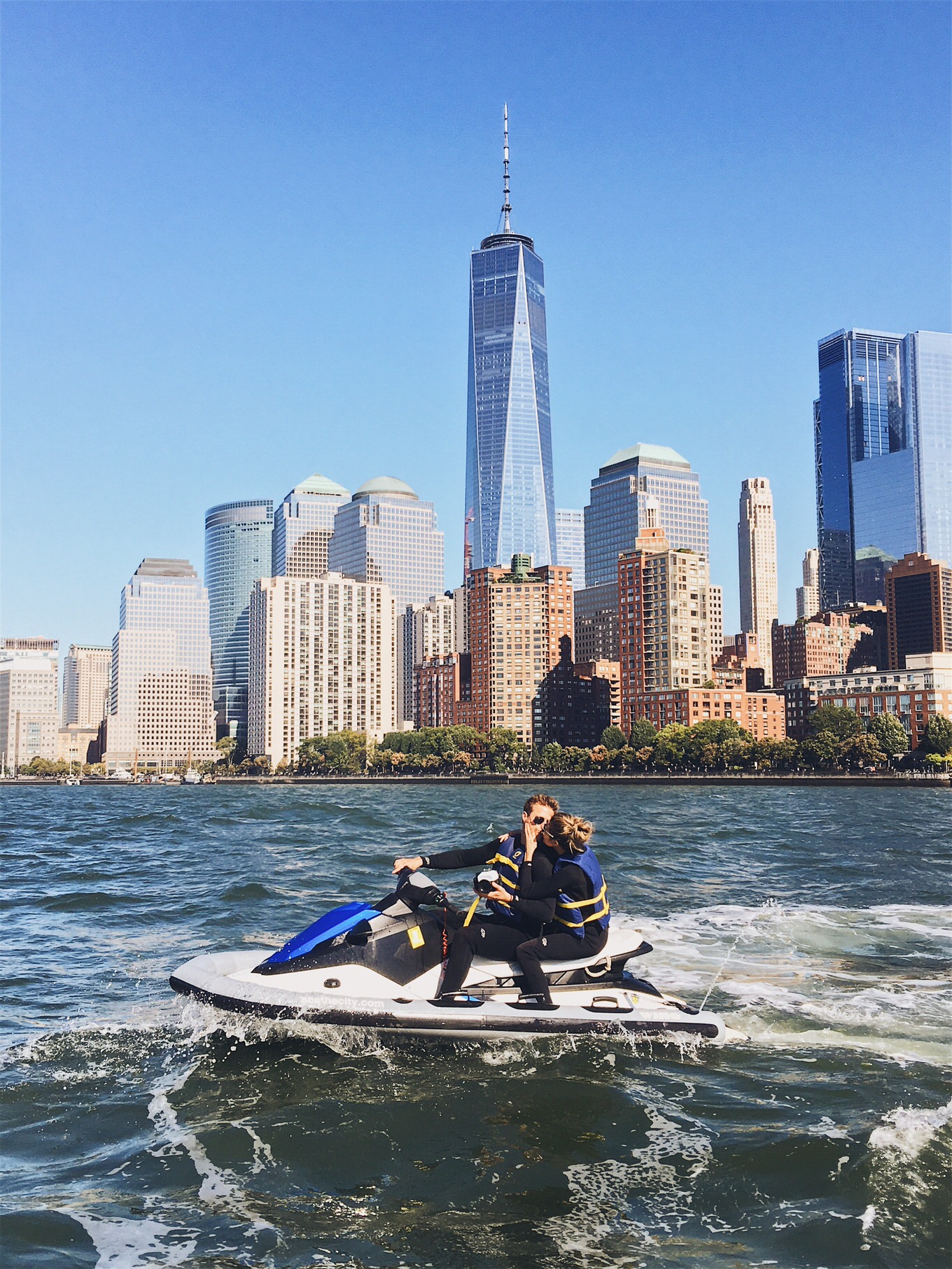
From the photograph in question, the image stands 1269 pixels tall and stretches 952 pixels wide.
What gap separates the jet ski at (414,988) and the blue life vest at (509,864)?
0.58m

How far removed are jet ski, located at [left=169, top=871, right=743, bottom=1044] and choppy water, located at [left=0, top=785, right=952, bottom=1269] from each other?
29 cm

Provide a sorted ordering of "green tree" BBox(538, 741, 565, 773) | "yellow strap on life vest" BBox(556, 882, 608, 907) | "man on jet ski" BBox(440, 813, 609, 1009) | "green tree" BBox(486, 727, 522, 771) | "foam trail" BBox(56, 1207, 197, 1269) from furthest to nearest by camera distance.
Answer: "green tree" BBox(486, 727, 522, 771)
"green tree" BBox(538, 741, 565, 773)
"yellow strap on life vest" BBox(556, 882, 608, 907)
"man on jet ski" BBox(440, 813, 609, 1009)
"foam trail" BBox(56, 1207, 197, 1269)

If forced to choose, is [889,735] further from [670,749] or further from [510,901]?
[510,901]

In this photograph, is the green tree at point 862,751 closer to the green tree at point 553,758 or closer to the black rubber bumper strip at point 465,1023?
the green tree at point 553,758

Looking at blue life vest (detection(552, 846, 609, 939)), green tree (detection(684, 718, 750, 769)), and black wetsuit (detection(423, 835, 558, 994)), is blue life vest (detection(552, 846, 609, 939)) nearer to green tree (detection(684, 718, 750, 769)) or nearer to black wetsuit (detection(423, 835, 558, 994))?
black wetsuit (detection(423, 835, 558, 994))

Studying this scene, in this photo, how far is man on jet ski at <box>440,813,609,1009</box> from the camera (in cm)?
1054

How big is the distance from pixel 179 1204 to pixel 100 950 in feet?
29.3

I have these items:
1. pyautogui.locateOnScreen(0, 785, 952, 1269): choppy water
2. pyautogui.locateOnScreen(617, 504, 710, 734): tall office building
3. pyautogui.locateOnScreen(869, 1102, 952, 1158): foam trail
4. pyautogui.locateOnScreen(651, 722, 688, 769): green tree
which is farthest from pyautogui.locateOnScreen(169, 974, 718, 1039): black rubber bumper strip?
pyautogui.locateOnScreen(617, 504, 710, 734): tall office building

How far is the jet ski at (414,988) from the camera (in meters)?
10.2

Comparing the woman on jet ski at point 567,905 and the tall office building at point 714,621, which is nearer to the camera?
the woman on jet ski at point 567,905

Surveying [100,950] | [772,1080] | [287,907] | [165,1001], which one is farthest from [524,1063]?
[287,907]

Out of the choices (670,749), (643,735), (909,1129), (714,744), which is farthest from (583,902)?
(643,735)

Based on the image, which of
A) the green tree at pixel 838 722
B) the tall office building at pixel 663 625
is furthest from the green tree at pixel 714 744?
the tall office building at pixel 663 625

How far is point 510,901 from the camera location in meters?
10.7
